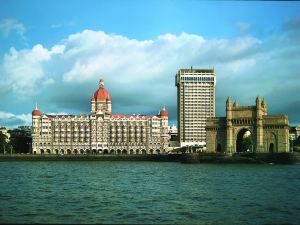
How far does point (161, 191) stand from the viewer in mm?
45062

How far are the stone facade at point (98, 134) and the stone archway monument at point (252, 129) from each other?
47.3 meters

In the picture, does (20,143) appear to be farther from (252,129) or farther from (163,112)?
(252,129)

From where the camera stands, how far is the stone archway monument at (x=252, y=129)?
122688 mm

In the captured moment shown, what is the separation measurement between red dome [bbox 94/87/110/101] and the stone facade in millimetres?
4768

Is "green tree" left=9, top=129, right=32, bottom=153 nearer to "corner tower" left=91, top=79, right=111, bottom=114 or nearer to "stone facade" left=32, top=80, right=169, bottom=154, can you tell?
"stone facade" left=32, top=80, right=169, bottom=154

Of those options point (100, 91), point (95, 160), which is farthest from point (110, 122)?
point (95, 160)

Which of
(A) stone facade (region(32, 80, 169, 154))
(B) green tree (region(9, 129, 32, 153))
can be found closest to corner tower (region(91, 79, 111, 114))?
(A) stone facade (region(32, 80, 169, 154))

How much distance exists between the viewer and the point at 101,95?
180 metres

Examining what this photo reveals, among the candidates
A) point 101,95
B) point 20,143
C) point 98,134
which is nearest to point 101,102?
point 101,95

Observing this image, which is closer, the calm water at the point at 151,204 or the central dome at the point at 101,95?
the calm water at the point at 151,204

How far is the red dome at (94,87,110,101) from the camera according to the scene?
179500mm

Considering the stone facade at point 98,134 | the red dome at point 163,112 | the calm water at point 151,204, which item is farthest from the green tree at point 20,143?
the calm water at point 151,204

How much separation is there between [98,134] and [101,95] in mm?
14985

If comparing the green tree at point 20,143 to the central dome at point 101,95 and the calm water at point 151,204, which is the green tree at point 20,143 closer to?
the central dome at point 101,95
